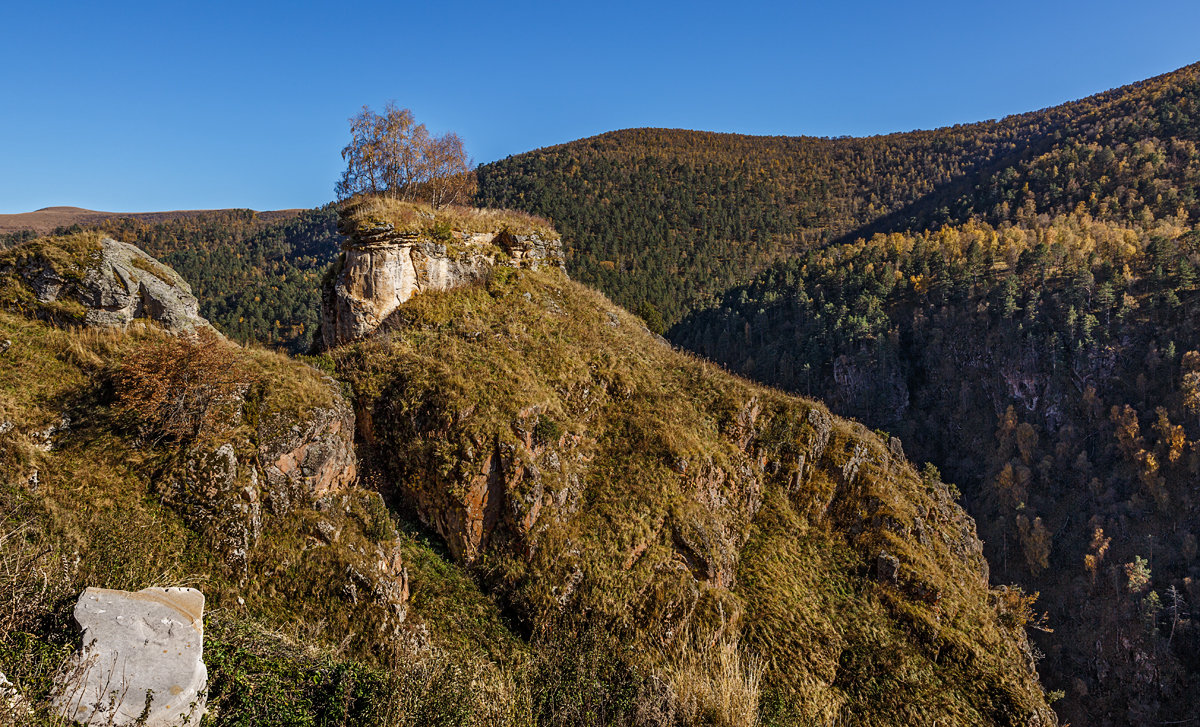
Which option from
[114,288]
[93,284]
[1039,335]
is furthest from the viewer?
[1039,335]

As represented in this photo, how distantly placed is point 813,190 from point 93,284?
199m

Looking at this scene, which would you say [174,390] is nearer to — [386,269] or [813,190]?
[386,269]

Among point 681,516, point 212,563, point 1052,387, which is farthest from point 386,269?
point 1052,387

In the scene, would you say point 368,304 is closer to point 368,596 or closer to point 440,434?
point 440,434

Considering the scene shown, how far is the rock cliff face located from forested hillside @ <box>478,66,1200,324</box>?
296 ft

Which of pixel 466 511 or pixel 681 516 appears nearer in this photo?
pixel 466 511

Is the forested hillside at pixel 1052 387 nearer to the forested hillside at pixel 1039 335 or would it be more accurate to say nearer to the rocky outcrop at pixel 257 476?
the forested hillside at pixel 1039 335

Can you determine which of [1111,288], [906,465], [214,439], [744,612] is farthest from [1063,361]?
[214,439]

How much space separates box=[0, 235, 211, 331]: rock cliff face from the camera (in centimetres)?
1588

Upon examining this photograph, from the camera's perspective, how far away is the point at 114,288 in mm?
16484

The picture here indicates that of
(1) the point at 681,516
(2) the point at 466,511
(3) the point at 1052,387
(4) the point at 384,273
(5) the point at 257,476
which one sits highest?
(4) the point at 384,273

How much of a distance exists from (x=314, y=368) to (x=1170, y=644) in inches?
3043

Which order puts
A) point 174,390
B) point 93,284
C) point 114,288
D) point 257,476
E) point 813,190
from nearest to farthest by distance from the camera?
point 174,390
point 257,476
point 93,284
point 114,288
point 813,190

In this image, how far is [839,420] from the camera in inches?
977
